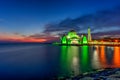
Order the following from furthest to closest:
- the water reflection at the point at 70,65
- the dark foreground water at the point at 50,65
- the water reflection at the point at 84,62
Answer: the water reflection at the point at 84,62 < the water reflection at the point at 70,65 < the dark foreground water at the point at 50,65

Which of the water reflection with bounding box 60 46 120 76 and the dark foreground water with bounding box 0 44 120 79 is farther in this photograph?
the water reflection with bounding box 60 46 120 76

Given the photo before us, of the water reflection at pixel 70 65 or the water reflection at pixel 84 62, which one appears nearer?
the water reflection at pixel 70 65

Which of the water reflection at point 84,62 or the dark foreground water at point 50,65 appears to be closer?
the dark foreground water at point 50,65

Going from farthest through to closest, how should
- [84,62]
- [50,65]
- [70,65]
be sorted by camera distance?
[84,62], [50,65], [70,65]

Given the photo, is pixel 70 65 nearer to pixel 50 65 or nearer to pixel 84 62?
pixel 50 65

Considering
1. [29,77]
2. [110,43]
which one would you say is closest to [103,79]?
[29,77]

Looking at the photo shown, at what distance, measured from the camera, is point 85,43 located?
A: 197 meters

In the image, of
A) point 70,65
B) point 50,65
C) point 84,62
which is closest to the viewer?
point 70,65

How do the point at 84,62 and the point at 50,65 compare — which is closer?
the point at 50,65

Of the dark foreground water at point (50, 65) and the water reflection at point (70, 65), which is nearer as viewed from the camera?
the dark foreground water at point (50, 65)

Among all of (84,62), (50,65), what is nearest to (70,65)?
(50,65)

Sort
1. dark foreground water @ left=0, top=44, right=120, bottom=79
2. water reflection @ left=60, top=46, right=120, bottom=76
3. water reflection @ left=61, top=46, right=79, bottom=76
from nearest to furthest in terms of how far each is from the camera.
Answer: dark foreground water @ left=0, top=44, right=120, bottom=79
water reflection @ left=61, top=46, right=79, bottom=76
water reflection @ left=60, top=46, right=120, bottom=76

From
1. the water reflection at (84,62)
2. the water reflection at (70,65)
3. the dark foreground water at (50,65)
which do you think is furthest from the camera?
the water reflection at (84,62)

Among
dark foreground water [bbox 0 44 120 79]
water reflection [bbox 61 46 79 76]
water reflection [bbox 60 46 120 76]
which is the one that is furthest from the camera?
water reflection [bbox 60 46 120 76]
